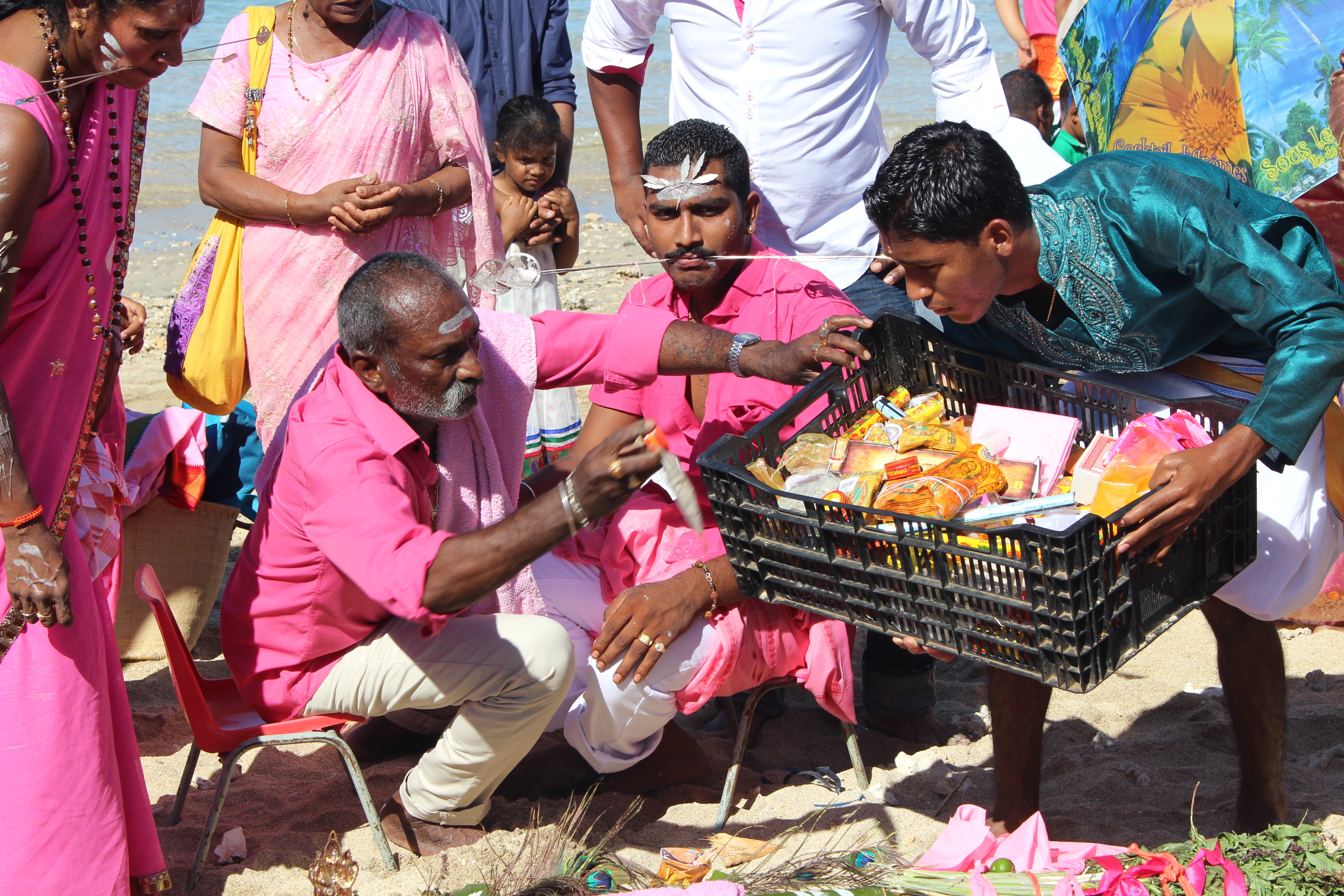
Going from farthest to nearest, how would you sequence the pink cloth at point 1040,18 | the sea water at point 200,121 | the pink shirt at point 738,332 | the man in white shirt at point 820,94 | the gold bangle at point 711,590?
the sea water at point 200,121 → the pink cloth at point 1040,18 → the man in white shirt at point 820,94 → the pink shirt at point 738,332 → the gold bangle at point 711,590

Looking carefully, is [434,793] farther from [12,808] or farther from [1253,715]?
[1253,715]

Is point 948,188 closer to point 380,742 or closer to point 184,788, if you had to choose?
point 380,742

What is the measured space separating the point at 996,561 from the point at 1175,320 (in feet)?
3.21

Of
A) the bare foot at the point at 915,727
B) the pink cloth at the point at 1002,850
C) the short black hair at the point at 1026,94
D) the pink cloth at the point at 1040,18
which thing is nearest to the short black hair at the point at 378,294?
the pink cloth at the point at 1002,850

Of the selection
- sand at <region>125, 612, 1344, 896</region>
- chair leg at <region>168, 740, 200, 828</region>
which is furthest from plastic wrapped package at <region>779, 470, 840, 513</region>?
chair leg at <region>168, 740, 200, 828</region>

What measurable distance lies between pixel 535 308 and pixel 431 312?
231cm

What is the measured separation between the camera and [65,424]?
107 inches

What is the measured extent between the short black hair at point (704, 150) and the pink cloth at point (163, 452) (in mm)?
1854

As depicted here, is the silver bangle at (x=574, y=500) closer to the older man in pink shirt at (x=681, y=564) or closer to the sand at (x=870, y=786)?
the older man in pink shirt at (x=681, y=564)

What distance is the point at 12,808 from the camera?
2.59m

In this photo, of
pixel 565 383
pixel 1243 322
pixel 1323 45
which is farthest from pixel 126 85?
pixel 1323 45

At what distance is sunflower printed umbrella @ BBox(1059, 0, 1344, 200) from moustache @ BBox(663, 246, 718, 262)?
1325 mm

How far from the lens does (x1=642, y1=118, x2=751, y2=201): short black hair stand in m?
3.67

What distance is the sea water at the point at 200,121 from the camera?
12312 mm
